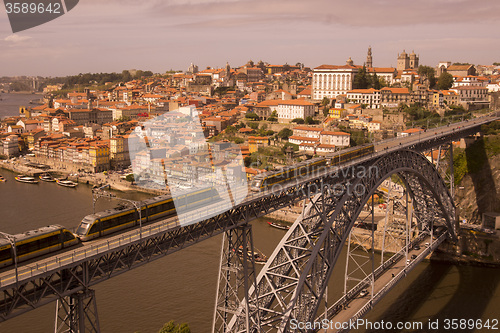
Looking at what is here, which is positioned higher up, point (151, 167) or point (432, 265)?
point (151, 167)

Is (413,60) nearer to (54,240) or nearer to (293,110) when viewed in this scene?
(293,110)

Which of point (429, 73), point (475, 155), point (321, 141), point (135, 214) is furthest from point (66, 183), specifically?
point (429, 73)

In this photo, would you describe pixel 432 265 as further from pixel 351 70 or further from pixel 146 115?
pixel 146 115

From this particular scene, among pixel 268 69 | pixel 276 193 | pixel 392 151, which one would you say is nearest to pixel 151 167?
pixel 392 151

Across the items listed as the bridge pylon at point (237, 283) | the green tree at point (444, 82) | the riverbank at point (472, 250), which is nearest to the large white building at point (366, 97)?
the green tree at point (444, 82)

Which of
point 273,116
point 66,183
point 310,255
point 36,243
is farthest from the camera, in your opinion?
point 273,116

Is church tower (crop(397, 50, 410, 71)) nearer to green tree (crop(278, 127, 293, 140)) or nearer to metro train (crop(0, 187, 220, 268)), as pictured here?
green tree (crop(278, 127, 293, 140))
